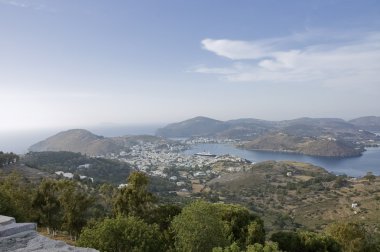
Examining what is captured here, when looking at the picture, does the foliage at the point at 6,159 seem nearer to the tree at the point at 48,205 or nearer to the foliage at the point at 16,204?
the foliage at the point at 16,204

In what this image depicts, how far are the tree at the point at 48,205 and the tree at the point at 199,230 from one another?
14406 mm

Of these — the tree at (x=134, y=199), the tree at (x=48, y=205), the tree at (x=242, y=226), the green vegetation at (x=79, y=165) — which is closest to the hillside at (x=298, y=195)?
the green vegetation at (x=79, y=165)

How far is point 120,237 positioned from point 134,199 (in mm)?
8399

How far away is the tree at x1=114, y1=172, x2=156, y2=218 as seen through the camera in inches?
1007

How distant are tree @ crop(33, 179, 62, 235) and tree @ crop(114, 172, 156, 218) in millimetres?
6391

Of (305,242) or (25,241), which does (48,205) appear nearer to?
(25,241)

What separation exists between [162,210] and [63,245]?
16.4 meters

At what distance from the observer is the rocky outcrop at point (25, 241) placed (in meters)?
10.4

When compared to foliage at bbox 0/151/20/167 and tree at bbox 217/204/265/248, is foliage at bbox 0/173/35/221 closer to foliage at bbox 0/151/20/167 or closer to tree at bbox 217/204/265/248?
tree at bbox 217/204/265/248

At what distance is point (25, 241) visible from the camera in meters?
11.0

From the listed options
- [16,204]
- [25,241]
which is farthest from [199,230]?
[16,204]

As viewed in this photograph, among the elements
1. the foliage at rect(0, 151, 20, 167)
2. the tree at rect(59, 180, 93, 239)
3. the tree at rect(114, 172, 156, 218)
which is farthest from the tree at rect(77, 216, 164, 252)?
the foliage at rect(0, 151, 20, 167)

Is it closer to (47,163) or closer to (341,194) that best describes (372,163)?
(341,194)

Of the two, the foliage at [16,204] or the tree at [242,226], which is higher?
the foliage at [16,204]
